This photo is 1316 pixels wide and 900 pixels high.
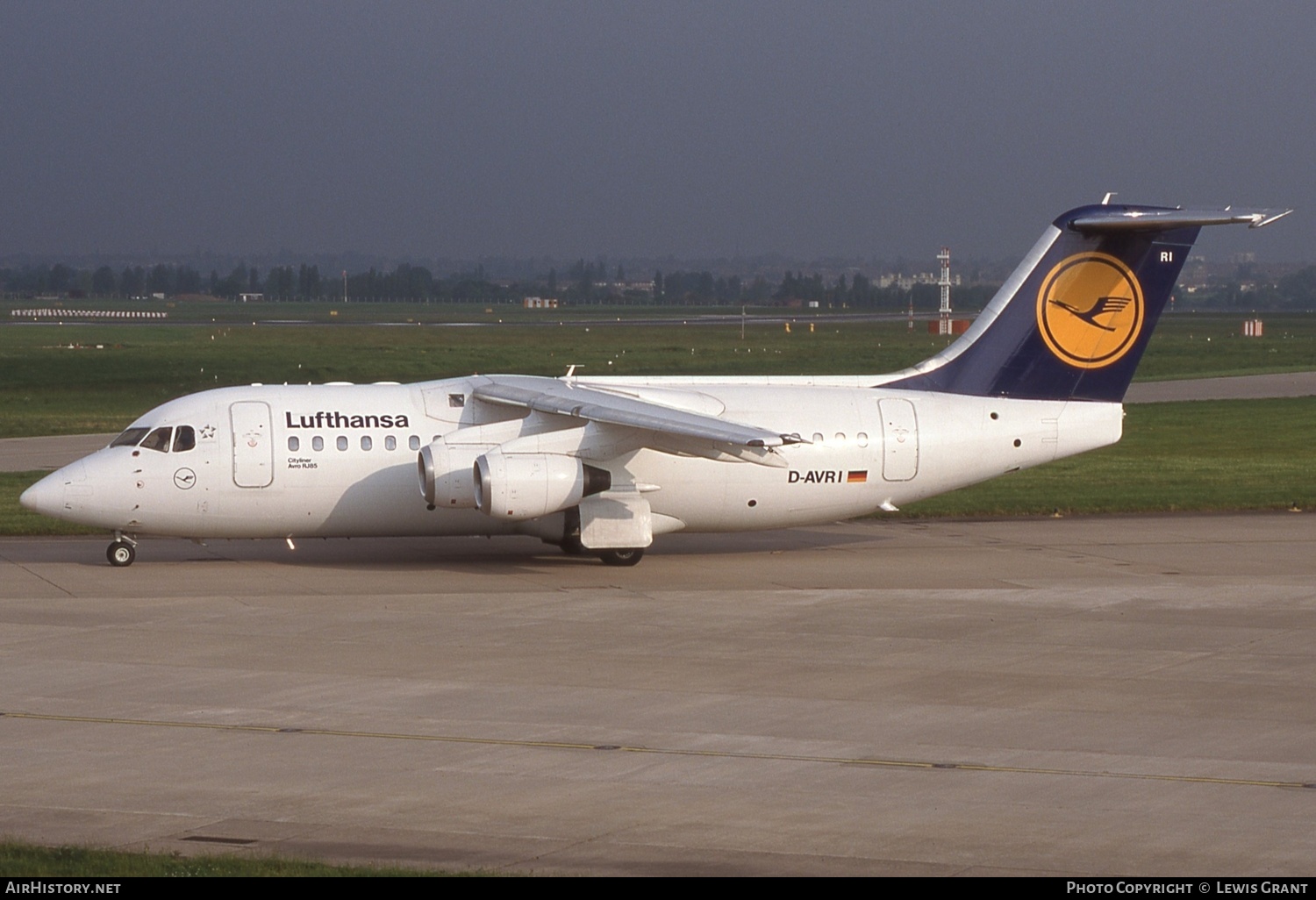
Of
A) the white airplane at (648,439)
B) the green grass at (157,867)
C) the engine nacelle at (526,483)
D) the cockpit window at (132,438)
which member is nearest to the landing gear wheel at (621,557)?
the white airplane at (648,439)

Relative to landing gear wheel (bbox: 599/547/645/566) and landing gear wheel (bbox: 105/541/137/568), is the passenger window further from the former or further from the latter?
landing gear wheel (bbox: 599/547/645/566)

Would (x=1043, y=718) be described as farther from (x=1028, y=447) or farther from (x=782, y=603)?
(x=1028, y=447)

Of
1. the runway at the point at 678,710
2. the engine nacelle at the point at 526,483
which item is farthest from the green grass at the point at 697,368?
the engine nacelle at the point at 526,483

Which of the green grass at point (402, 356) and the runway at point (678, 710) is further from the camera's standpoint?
the green grass at point (402, 356)

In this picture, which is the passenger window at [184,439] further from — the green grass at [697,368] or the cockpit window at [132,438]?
the green grass at [697,368]

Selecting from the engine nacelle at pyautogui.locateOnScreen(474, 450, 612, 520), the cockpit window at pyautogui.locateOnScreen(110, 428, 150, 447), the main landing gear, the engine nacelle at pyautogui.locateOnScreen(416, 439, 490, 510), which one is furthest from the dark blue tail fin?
the main landing gear

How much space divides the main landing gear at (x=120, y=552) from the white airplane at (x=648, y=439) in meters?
0.07

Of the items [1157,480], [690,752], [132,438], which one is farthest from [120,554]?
[1157,480]

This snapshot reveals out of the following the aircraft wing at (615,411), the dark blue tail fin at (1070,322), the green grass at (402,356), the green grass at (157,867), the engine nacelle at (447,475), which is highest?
the dark blue tail fin at (1070,322)

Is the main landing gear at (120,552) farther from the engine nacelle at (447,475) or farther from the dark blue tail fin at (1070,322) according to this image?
the dark blue tail fin at (1070,322)

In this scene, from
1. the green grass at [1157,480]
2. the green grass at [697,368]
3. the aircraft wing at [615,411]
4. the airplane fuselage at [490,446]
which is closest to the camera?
the aircraft wing at [615,411]

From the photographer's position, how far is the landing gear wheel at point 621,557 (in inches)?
953

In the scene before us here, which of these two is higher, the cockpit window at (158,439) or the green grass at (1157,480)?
the cockpit window at (158,439)

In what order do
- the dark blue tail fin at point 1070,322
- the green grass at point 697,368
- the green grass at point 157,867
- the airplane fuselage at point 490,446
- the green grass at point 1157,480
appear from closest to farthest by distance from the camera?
the green grass at point 157,867
the airplane fuselage at point 490,446
the dark blue tail fin at point 1070,322
the green grass at point 1157,480
the green grass at point 697,368
